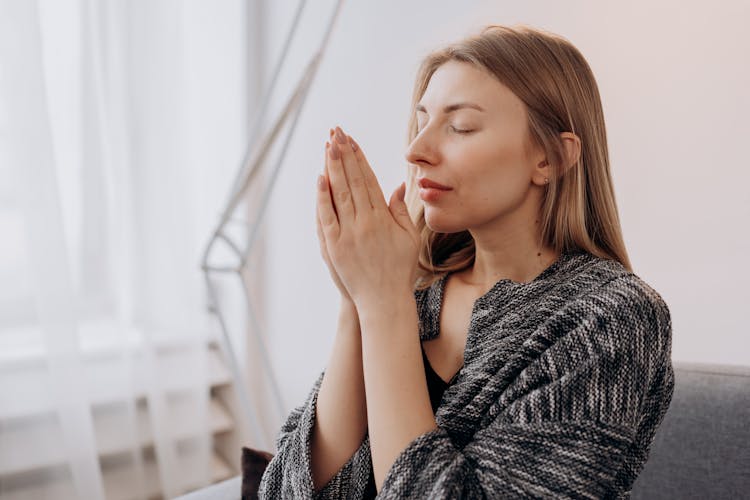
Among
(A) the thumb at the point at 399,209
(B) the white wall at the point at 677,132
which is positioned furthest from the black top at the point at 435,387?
(B) the white wall at the point at 677,132

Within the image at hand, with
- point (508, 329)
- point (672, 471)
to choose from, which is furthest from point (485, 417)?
point (672, 471)

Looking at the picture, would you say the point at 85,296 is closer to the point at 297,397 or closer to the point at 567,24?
the point at 297,397

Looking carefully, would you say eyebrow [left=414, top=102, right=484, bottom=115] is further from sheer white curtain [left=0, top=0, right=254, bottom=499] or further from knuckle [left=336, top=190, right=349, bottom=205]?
sheer white curtain [left=0, top=0, right=254, bottom=499]

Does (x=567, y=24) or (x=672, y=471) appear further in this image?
(x=567, y=24)

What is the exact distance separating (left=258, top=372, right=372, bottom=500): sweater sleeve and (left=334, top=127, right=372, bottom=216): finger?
281mm

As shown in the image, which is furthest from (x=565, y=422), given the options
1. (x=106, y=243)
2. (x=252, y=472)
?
(x=106, y=243)

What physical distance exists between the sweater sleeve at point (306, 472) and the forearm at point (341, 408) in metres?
0.01

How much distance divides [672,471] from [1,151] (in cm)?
149

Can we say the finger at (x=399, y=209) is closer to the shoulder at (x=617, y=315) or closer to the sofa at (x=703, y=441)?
the shoulder at (x=617, y=315)

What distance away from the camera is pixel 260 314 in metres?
2.18

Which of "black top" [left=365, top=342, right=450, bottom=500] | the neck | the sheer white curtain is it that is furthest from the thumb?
the sheer white curtain

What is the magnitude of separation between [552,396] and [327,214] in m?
0.33

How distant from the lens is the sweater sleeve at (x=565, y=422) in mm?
687

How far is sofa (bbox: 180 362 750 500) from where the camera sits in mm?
935
